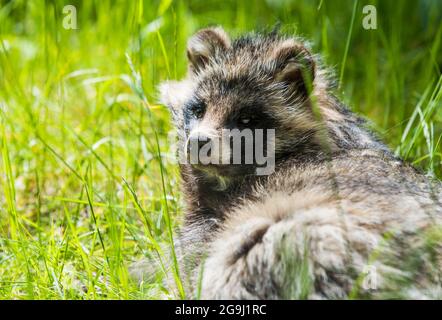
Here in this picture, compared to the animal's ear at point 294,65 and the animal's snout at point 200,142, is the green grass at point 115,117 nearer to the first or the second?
the animal's snout at point 200,142

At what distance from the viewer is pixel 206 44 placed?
4988mm

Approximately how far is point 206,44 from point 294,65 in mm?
723

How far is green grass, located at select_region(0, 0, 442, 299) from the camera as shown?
4.24m

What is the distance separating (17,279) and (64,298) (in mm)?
591

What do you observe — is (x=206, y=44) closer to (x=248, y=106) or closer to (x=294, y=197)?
(x=248, y=106)

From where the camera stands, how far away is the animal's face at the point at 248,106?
4.30 meters

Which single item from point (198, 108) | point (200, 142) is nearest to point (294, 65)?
point (198, 108)

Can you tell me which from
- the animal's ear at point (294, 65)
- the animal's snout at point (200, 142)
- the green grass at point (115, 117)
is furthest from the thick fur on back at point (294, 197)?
the green grass at point (115, 117)

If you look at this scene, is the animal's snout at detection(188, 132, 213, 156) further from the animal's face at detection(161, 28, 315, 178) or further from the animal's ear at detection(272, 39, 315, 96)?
the animal's ear at detection(272, 39, 315, 96)

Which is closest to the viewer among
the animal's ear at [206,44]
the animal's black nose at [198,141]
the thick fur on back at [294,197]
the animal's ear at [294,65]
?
the thick fur on back at [294,197]

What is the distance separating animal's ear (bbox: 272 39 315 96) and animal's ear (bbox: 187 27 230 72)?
0.46 meters

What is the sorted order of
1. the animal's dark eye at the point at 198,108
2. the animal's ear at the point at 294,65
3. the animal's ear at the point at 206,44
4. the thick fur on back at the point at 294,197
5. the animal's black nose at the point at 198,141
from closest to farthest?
1. the thick fur on back at the point at 294,197
2. the animal's black nose at the point at 198,141
3. the animal's ear at the point at 294,65
4. the animal's dark eye at the point at 198,108
5. the animal's ear at the point at 206,44

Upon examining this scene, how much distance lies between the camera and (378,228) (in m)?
3.35
